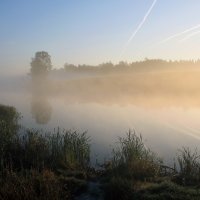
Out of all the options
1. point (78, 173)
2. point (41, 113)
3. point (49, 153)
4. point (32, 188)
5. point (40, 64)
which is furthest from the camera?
point (40, 64)

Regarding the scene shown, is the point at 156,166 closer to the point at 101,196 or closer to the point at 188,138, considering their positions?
the point at 101,196

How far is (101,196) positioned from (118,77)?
85.3m

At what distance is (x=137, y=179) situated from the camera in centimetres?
1294

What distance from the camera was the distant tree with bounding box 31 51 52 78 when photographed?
10580 cm

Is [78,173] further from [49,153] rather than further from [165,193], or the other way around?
[165,193]

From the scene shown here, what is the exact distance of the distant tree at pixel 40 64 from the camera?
106 meters

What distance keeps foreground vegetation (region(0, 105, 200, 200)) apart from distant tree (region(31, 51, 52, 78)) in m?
90.2

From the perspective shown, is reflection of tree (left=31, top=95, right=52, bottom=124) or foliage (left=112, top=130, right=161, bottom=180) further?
reflection of tree (left=31, top=95, right=52, bottom=124)

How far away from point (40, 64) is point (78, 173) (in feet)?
310

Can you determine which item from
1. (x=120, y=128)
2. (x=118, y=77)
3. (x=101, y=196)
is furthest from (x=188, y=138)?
(x=118, y=77)

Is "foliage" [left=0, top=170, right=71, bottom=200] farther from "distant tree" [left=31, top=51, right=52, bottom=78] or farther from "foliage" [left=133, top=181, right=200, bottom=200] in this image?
"distant tree" [left=31, top=51, right=52, bottom=78]

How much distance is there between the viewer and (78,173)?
44.3 feet

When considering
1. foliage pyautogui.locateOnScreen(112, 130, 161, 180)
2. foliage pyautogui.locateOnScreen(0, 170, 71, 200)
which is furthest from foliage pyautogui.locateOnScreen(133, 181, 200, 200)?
Result: foliage pyautogui.locateOnScreen(0, 170, 71, 200)

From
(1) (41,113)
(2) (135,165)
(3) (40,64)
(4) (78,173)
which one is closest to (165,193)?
(2) (135,165)
